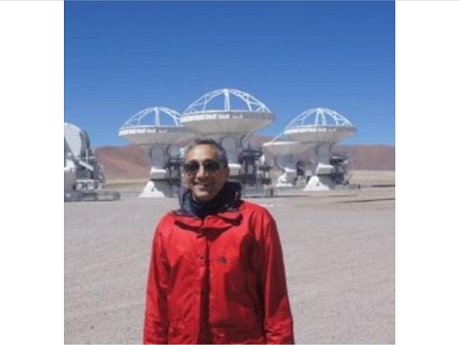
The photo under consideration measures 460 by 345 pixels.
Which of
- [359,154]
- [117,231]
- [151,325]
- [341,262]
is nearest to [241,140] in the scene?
[117,231]

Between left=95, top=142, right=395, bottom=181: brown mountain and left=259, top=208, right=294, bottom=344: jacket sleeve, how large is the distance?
102m

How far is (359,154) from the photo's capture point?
561 ft

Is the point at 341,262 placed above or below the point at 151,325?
below

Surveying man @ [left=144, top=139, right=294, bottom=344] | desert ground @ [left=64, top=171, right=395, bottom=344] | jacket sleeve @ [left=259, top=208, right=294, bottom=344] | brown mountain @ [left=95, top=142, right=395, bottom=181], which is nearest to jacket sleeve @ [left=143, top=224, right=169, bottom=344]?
man @ [left=144, top=139, right=294, bottom=344]

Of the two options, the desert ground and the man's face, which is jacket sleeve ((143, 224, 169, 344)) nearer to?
the man's face

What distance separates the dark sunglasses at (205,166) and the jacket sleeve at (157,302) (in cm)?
31

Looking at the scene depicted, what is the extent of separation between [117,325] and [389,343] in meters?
2.49

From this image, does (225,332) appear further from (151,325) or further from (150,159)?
(150,159)

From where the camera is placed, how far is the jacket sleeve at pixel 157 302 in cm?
314

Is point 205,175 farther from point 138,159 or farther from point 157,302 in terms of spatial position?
point 138,159

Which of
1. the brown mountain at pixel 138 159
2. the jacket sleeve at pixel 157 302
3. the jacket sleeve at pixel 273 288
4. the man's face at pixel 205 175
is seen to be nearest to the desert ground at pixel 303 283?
the jacket sleeve at pixel 157 302

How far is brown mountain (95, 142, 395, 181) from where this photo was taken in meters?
132

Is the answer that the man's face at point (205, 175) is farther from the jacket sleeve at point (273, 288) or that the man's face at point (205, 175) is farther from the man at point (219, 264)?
the jacket sleeve at point (273, 288)

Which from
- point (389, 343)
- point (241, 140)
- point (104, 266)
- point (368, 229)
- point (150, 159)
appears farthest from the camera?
point (150, 159)
